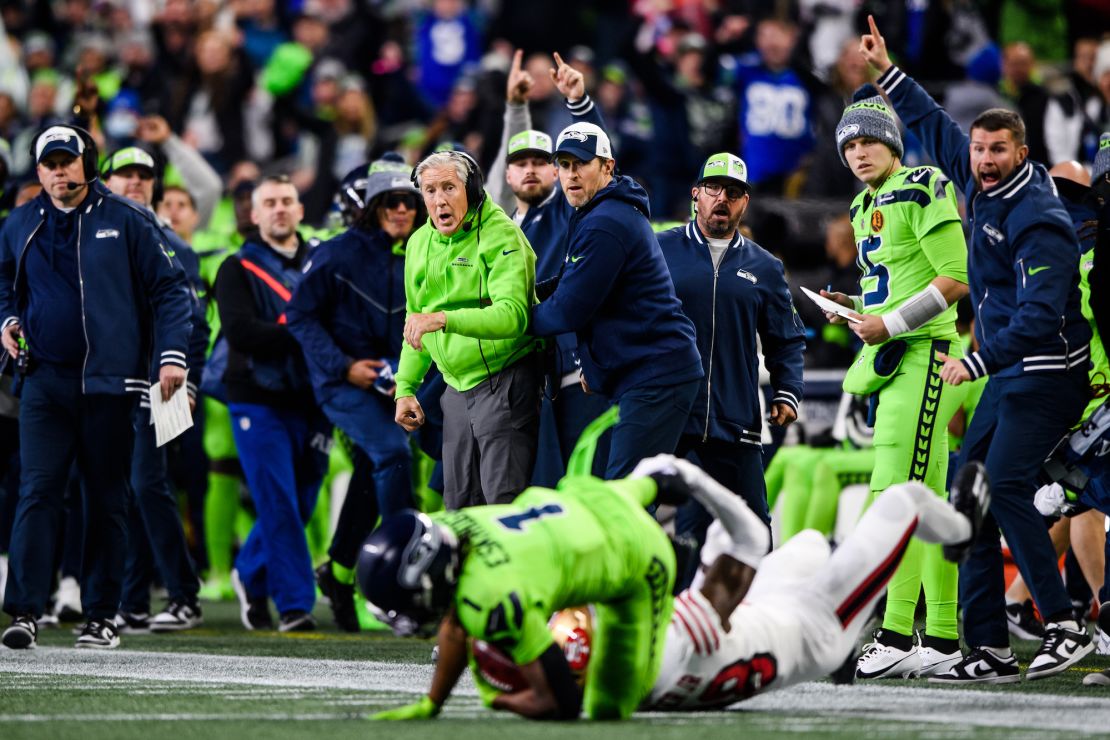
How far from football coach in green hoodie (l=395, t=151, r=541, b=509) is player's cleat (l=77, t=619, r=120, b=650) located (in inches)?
82.0

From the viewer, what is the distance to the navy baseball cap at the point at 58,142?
30.2ft

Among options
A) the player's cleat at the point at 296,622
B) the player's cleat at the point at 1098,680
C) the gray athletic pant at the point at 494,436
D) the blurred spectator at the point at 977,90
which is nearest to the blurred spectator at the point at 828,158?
the blurred spectator at the point at 977,90

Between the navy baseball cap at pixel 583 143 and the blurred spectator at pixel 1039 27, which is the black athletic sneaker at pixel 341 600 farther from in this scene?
the blurred spectator at pixel 1039 27

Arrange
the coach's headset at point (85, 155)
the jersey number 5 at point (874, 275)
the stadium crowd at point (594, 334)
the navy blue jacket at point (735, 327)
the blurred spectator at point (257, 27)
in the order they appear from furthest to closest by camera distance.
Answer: the blurred spectator at point (257, 27) < the coach's headset at point (85, 155) < the navy blue jacket at point (735, 327) < the jersey number 5 at point (874, 275) < the stadium crowd at point (594, 334)

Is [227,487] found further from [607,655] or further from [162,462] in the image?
[607,655]

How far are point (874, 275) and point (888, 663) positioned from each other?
172cm

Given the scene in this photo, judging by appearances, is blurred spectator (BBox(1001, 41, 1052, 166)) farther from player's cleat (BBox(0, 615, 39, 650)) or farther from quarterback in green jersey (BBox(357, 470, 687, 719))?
quarterback in green jersey (BBox(357, 470, 687, 719))

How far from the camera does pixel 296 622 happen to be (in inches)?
410

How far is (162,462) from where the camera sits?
10.4 metres

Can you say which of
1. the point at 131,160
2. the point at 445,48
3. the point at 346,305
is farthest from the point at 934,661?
the point at 445,48

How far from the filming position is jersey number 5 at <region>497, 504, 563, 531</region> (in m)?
5.62

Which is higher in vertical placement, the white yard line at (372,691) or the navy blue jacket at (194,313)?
the navy blue jacket at (194,313)

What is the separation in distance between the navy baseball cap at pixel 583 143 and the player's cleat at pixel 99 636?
3.40 metres

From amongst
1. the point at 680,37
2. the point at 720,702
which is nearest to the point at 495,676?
the point at 720,702
